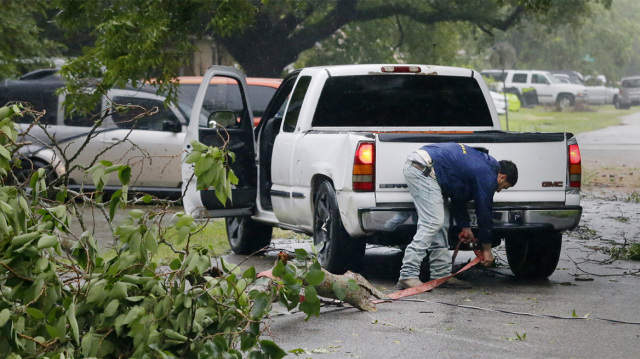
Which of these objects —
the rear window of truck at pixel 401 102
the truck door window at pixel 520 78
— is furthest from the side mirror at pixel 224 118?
the truck door window at pixel 520 78

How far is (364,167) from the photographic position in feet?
25.5

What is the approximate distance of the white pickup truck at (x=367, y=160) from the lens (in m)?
7.84

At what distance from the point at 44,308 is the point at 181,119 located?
10372 millimetres

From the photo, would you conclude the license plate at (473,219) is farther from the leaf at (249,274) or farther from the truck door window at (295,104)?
the leaf at (249,274)

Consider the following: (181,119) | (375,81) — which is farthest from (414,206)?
(181,119)

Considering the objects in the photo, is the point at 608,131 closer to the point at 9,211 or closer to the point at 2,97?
the point at 2,97

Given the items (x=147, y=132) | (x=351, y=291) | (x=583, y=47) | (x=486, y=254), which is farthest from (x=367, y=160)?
(x=583, y=47)

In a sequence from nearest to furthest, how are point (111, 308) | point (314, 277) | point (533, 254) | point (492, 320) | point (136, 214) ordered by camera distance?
point (111, 308) < point (136, 214) < point (314, 277) < point (492, 320) < point (533, 254)

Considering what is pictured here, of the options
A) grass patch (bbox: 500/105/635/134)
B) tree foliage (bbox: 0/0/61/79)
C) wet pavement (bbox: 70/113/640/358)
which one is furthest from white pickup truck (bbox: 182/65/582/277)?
grass patch (bbox: 500/105/635/134)

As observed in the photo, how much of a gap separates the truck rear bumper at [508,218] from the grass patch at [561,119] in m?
25.9

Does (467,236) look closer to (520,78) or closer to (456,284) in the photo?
(456,284)

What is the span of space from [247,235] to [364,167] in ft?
9.49

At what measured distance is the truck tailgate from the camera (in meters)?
7.83

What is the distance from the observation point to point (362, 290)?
7070mm
